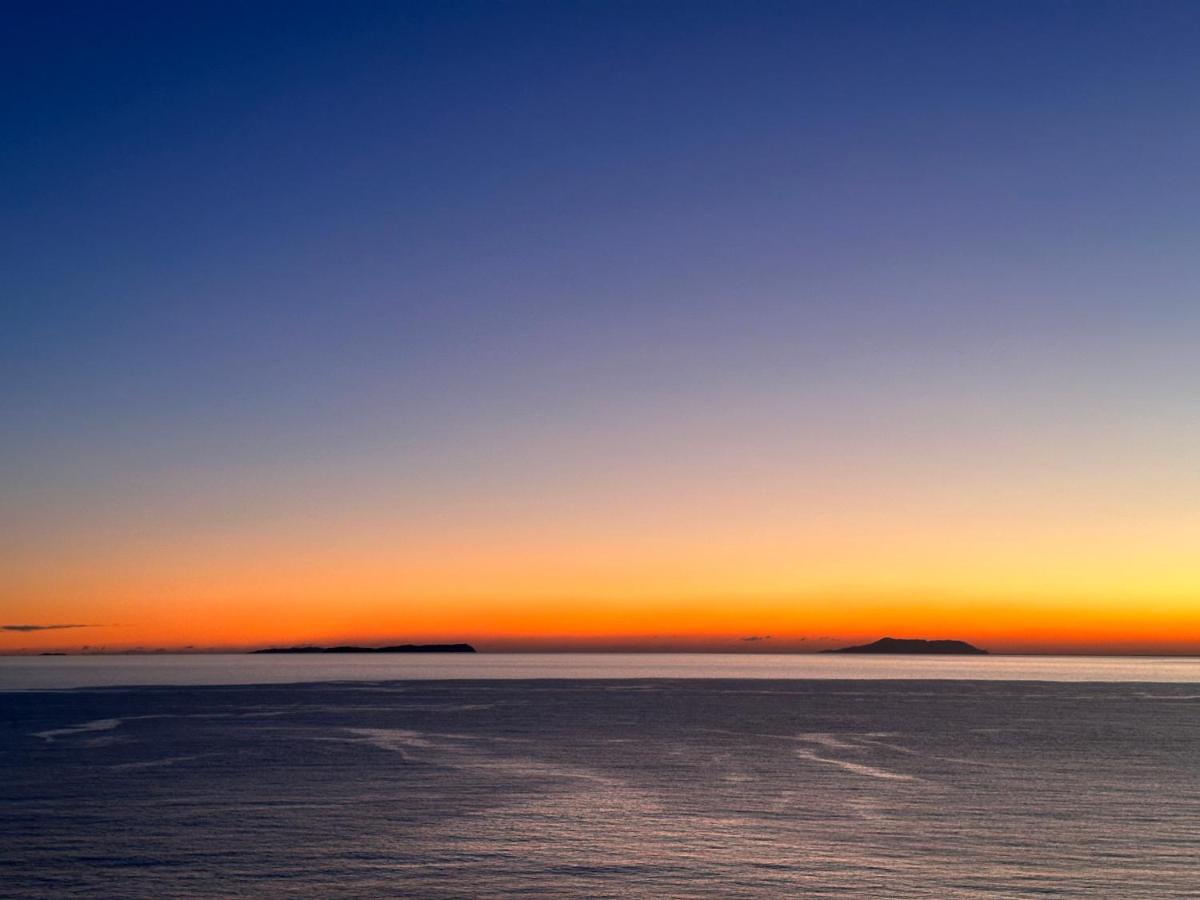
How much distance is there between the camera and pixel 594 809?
47375 mm

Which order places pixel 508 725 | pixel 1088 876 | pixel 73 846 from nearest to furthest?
pixel 1088 876
pixel 73 846
pixel 508 725

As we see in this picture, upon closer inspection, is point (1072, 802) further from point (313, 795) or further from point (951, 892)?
point (313, 795)

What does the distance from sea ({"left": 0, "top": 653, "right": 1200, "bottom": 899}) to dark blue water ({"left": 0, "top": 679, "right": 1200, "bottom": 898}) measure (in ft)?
0.55

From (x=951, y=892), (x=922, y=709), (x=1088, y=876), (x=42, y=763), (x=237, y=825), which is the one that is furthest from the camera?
(x=922, y=709)

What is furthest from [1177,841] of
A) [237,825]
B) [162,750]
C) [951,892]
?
[162,750]

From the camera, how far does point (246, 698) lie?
13950 centimetres

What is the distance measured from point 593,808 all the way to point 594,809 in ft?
0.95

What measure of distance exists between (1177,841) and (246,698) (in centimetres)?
12041

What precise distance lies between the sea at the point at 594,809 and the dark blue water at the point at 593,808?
0.55 ft

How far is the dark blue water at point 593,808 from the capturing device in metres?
34.5

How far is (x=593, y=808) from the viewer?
156 feet

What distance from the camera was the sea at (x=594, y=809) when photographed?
34.3 m

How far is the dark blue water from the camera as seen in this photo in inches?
1357

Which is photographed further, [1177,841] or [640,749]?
[640,749]
